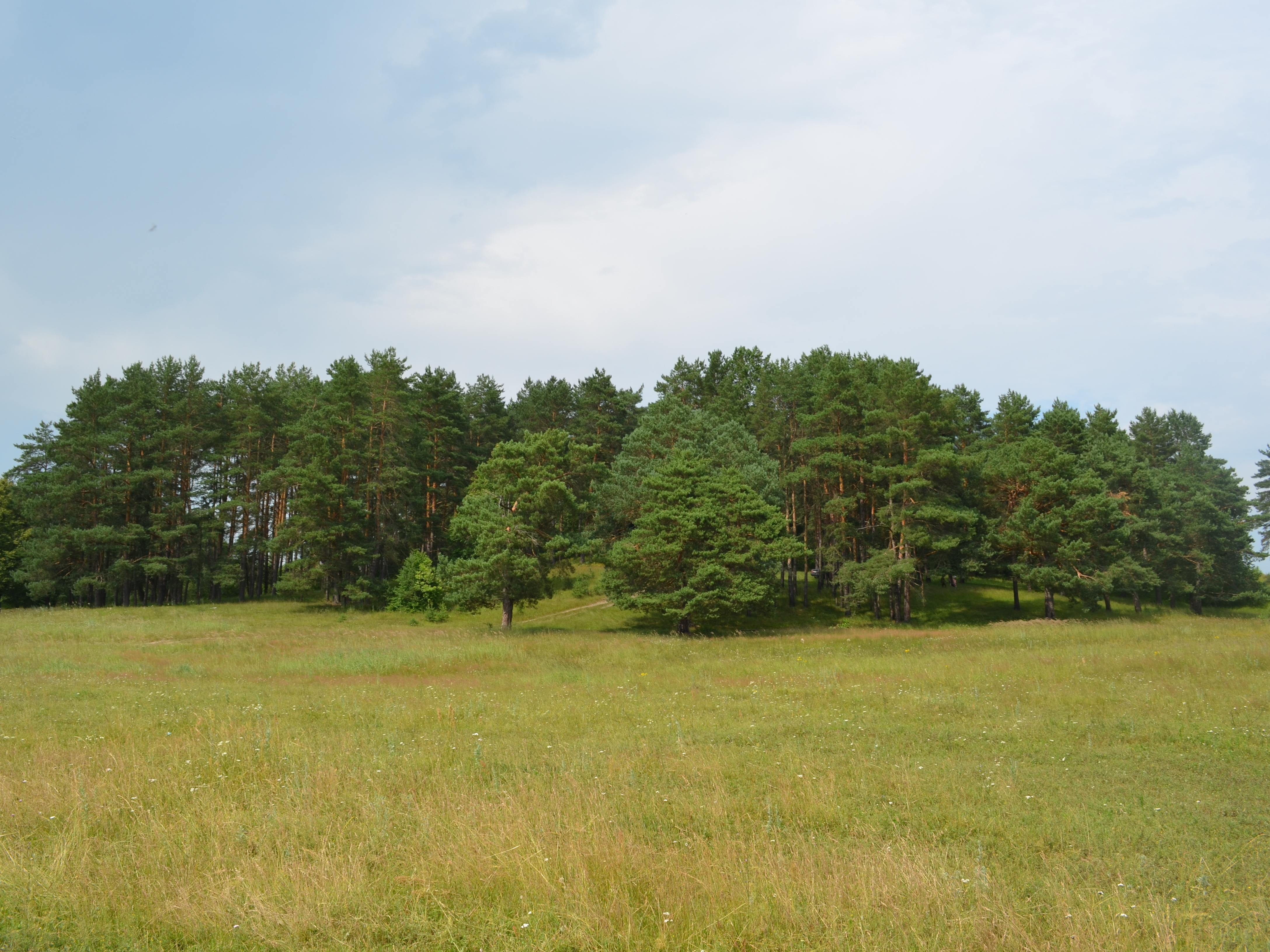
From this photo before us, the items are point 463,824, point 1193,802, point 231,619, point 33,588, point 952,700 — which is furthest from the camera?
point 33,588

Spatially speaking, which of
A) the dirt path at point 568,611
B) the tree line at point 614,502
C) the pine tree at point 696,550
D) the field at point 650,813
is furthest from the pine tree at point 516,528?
the field at point 650,813

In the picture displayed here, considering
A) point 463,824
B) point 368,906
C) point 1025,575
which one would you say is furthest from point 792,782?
point 1025,575

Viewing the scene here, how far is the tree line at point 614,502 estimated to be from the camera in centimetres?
4256

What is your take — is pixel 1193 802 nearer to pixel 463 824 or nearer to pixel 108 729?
pixel 463 824

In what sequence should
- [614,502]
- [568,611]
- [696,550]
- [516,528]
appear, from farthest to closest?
[568,611]
[614,502]
[696,550]
[516,528]

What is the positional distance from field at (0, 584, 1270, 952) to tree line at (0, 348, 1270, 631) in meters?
22.0

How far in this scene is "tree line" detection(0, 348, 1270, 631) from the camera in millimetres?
42562

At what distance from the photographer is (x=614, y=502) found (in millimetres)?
51625

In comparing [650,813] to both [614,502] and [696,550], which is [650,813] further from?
[614,502]

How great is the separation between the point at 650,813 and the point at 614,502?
4317cm

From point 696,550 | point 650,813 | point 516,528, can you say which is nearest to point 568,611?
point 516,528

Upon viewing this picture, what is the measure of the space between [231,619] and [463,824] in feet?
149

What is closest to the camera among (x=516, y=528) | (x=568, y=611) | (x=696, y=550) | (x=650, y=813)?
(x=650, y=813)

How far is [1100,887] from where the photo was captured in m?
6.57
